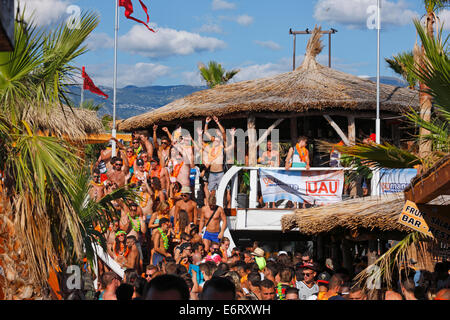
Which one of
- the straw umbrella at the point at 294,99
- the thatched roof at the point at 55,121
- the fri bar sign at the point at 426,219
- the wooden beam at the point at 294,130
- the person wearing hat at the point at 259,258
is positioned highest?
the straw umbrella at the point at 294,99

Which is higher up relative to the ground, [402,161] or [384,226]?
[402,161]

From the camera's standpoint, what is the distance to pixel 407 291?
7.97 metres

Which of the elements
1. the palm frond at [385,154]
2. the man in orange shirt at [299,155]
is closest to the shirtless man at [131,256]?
the man in orange shirt at [299,155]

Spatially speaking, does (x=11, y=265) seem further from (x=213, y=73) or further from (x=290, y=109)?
(x=213, y=73)

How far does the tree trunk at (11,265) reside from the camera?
7160mm

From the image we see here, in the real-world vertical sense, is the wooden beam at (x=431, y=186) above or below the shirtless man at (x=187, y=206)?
above

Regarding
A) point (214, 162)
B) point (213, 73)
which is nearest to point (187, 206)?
point (214, 162)

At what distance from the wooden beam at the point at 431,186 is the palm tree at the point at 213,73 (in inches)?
945

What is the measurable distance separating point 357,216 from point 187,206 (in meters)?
4.65

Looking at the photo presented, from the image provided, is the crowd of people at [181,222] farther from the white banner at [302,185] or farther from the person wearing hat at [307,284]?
the white banner at [302,185]

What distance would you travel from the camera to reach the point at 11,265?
282 inches

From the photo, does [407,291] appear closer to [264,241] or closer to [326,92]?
[326,92]
